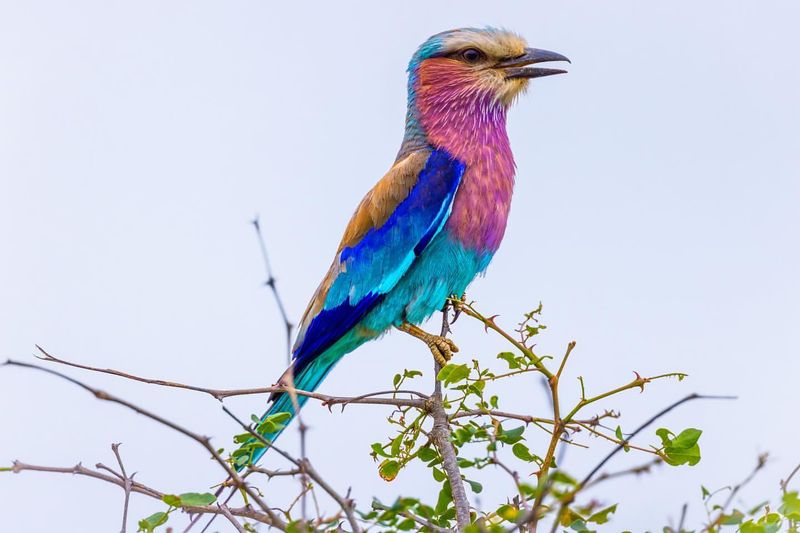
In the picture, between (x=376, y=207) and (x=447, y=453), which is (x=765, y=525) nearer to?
(x=447, y=453)

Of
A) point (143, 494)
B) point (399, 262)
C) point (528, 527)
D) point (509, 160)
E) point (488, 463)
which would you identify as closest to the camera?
point (528, 527)

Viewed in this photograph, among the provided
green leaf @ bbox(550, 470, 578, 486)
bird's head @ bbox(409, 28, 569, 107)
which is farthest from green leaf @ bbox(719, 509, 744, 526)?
bird's head @ bbox(409, 28, 569, 107)

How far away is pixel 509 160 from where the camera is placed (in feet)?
15.6

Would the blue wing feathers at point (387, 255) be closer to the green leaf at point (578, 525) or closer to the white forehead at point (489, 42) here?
the white forehead at point (489, 42)

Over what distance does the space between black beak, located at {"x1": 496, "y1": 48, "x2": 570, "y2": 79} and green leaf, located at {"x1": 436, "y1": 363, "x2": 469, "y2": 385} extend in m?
2.18

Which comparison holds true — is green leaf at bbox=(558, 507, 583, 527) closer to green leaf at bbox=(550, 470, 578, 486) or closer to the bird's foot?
green leaf at bbox=(550, 470, 578, 486)

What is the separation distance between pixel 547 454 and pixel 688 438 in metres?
0.37

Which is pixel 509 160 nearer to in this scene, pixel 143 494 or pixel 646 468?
pixel 143 494

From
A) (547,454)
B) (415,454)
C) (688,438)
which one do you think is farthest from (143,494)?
(688,438)

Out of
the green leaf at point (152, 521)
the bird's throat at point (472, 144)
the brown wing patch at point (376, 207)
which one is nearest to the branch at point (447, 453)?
the green leaf at point (152, 521)

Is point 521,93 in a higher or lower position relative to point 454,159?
higher

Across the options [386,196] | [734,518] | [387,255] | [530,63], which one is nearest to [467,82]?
[530,63]

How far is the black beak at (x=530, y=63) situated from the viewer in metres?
4.77

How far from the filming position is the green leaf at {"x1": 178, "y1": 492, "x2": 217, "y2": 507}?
2568mm
